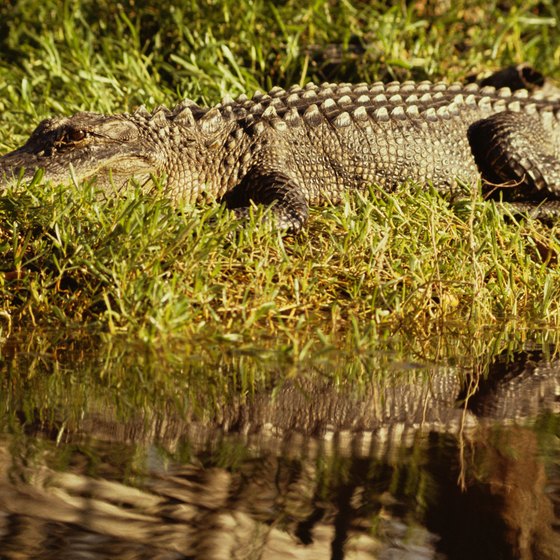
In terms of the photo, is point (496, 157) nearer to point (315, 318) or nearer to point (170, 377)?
point (315, 318)

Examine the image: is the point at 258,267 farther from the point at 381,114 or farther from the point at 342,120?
the point at 381,114

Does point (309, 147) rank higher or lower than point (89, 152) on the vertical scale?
higher

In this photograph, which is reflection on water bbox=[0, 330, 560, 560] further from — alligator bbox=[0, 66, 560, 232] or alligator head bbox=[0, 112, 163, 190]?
alligator bbox=[0, 66, 560, 232]

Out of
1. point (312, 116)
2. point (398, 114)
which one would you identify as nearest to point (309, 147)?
point (312, 116)

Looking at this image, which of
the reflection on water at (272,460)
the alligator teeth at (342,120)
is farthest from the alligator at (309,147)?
the reflection on water at (272,460)

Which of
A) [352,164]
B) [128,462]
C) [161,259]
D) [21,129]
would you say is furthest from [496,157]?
[128,462]

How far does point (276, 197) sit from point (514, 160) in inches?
62.9

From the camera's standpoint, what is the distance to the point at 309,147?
5.86 meters

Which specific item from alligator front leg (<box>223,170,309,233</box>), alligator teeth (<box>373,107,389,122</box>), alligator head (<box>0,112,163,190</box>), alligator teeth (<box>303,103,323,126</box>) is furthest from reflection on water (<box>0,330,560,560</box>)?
alligator teeth (<box>373,107,389,122</box>)

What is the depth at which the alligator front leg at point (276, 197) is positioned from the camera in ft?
17.1

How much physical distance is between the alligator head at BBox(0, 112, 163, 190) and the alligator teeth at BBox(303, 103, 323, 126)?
92cm

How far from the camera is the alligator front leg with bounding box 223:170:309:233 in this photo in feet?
17.1

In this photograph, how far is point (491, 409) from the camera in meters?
3.28

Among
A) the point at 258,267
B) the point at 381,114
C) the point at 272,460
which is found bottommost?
the point at 272,460
